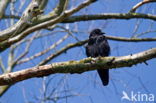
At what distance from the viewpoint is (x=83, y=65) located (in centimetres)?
366

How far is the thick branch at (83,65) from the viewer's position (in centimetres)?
346

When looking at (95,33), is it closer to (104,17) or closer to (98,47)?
(98,47)

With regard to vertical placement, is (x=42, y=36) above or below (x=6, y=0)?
below

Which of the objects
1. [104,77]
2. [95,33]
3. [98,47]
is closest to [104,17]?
[98,47]

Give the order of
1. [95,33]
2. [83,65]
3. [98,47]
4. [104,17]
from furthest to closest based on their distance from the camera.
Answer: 1. [95,33]
2. [98,47]
3. [104,17]
4. [83,65]

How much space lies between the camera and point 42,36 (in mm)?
8570

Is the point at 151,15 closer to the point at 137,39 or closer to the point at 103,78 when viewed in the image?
the point at 137,39

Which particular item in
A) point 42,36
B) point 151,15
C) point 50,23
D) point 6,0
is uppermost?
point 6,0

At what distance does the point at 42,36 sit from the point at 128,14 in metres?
3.16

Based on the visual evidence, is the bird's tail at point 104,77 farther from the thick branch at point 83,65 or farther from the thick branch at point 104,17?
the thick branch at point 83,65

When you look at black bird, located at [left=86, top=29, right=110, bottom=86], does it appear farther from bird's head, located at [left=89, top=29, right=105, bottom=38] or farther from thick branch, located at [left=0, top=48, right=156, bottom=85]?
thick branch, located at [left=0, top=48, right=156, bottom=85]

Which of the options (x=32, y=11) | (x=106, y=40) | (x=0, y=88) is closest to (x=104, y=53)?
(x=106, y=40)

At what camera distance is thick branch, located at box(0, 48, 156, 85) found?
3.46 m

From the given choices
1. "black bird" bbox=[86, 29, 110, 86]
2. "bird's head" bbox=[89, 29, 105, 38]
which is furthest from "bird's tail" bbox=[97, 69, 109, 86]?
"bird's head" bbox=[89, 29, 105, 38]
